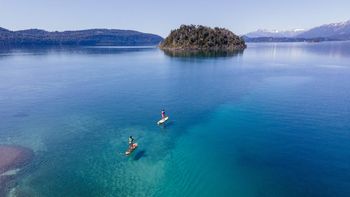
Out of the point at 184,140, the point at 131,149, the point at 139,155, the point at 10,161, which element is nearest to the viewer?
the point at 10,161

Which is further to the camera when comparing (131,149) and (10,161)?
(131,149)

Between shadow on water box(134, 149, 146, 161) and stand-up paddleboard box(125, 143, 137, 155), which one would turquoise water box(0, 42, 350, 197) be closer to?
shadow on water box(134, 149, 146, 161)

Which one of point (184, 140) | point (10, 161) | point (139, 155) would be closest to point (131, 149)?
point (139, 155)

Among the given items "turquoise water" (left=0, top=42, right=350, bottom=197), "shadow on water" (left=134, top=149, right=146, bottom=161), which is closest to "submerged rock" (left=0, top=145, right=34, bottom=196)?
"turquoise water" (left=0, top=42, right=350, bottom=197)

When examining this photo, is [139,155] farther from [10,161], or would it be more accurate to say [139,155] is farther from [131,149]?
[10,161]

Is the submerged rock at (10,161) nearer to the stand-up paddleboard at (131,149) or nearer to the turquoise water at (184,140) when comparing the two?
the turquoise water at (184,140)

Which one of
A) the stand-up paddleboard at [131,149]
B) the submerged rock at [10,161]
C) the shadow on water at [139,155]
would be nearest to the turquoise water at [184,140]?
the shadow on water at [139,155]
